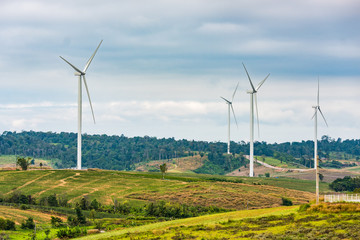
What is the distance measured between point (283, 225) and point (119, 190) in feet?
364

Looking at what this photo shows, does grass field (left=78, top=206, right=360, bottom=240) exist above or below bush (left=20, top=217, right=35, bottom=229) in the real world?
above

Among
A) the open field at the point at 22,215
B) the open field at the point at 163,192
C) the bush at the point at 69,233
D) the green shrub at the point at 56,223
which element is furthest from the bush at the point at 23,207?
the bush at the point at 69,233

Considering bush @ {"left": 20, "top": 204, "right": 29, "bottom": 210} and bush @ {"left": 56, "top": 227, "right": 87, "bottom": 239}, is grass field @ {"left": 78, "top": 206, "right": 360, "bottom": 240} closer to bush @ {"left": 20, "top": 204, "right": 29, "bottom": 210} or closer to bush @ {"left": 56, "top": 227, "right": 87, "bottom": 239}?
bush @ {"left": 56, "top": 227, "right": 87, "bottom": 239}

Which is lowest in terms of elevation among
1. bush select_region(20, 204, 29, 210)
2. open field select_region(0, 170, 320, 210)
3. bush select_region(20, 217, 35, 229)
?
bush select_region(20, 217, 35, 229)

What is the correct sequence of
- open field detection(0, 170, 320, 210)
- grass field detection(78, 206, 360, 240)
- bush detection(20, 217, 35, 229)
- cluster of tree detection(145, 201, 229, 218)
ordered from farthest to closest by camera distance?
1. open field detection(0, 170, 320, 210)
2. cluster of tree detection(145, 201, 229, 218)
3. bush detection(20, 217, 35, 229)
4. grass field detection(78, 206, 360, 240)

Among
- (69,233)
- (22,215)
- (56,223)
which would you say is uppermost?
(69,233)

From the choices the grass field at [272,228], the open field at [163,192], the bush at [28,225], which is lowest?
the bush at [28,225]

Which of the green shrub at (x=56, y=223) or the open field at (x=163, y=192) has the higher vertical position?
the open field at (x=163, y=192)

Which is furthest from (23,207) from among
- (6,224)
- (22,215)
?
(6,224)

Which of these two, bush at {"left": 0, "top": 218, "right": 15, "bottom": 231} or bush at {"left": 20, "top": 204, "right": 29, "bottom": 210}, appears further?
bush at {"left": 20, "top": 204, "right": 29, "bottom": 210}

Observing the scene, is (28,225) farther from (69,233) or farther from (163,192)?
(163,192)

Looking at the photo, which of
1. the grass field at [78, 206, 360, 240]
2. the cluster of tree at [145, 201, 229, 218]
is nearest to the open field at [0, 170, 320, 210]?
A: the cluster of tree at [145, 201, 229, 218]

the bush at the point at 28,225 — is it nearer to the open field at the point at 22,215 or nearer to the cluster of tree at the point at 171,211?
the open field at the point at 22,215

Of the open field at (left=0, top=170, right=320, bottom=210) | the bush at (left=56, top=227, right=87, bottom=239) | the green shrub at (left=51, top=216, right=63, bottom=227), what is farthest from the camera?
the open field at (left=0, top=170, right=320, bottom=210)
